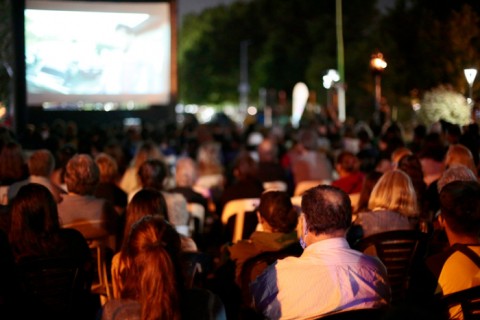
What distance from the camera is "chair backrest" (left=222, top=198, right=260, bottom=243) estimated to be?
24.8ft

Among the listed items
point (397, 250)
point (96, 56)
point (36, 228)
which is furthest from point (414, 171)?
point (96, 56)

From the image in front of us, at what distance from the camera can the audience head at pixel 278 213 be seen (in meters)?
5.22

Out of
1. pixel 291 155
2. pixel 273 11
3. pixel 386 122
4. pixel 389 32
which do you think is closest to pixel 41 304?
pixel 291 155

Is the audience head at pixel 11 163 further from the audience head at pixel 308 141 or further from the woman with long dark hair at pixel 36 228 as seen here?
the audience head at pixel 308 141

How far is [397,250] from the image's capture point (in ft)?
17.1

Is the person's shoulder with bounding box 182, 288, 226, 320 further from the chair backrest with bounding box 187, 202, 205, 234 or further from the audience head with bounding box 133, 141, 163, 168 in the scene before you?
the audience head with bounding box 133, 141, 163, 168

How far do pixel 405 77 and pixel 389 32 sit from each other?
1970 mm

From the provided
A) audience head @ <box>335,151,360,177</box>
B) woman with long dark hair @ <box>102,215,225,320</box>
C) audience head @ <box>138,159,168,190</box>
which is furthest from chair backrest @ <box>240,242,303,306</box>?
audience head @ <box>335,151,360,177</box>

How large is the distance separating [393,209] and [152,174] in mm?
2276

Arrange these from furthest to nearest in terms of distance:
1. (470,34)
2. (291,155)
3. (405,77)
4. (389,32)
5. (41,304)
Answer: (389,32) → (405,77) → (470,34) → (291,155) → (41,304)

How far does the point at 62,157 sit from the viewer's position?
8.92 meters

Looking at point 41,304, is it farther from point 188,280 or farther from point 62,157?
point 62,157

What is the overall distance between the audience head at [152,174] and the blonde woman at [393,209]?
205 centimetres

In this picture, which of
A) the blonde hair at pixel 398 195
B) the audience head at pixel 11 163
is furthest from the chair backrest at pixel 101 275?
the blonde hair at pixel 398 195
